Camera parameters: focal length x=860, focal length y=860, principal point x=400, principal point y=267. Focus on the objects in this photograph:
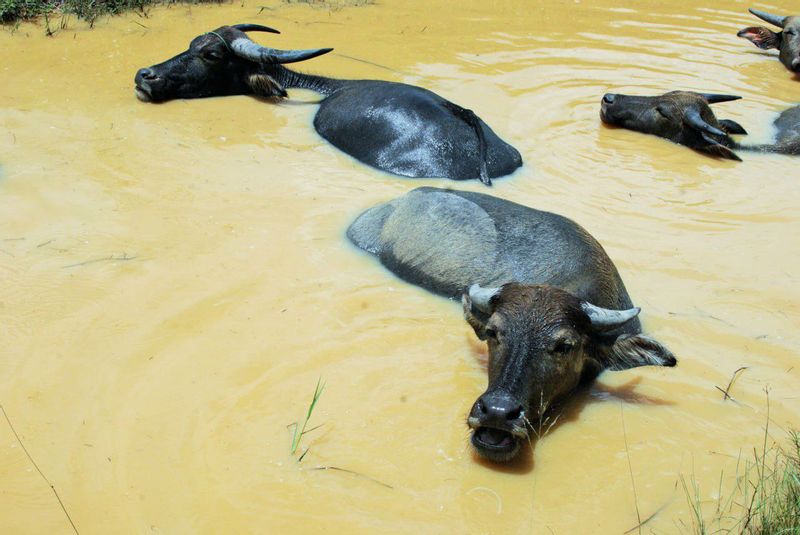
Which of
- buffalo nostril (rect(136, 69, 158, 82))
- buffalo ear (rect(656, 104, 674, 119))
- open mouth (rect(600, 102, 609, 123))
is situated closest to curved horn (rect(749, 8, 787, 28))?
buffalo ear (rect(656, 104, 674, 119))

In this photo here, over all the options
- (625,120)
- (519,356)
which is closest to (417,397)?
(519,356)

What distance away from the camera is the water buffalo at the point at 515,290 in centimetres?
382

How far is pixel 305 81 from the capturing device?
8789 mm

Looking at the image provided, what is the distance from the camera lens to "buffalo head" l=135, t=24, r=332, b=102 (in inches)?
326

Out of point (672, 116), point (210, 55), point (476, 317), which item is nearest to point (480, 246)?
point (476, 317)

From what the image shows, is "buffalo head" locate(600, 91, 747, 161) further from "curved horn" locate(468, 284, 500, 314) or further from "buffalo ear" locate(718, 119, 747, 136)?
"curved horn" locate(468, 284, 500, 314)

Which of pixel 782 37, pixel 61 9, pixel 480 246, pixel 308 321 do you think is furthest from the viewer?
pixel 782 37

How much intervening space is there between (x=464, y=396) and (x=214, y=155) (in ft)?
11.8

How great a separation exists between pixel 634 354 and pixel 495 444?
967 millimetres

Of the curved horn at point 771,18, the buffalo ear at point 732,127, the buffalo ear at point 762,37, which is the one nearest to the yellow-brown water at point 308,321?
the buffalo ear at point 732,127

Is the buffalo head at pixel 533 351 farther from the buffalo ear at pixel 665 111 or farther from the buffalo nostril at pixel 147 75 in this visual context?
the buffalo nostril at pixel 147 75

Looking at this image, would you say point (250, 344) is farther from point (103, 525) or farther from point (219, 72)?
point (219, 72)

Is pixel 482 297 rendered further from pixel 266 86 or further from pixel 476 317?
pixel 266 86

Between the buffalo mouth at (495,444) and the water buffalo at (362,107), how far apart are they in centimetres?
317
